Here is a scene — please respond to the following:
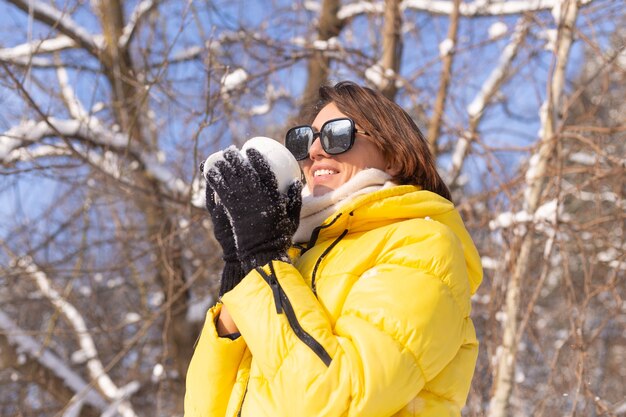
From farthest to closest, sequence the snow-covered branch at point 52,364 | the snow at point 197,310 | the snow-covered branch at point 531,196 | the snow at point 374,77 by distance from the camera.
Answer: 1. the snow at point 197,310
2. the snow-covered branch at point 52,364
3. the snow at point 374,77
4. the snow-covered branch at point 531,196

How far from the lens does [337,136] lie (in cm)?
155

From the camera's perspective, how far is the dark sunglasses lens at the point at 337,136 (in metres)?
1.54

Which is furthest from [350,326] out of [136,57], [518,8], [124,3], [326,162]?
[124,3]

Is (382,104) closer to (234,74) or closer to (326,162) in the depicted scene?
(326,162)

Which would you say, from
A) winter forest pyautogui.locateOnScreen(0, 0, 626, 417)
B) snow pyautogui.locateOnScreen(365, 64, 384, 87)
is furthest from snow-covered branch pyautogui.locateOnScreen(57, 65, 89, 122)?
snow pyautogui.locateOnScreen(365, 64, 384, 87)

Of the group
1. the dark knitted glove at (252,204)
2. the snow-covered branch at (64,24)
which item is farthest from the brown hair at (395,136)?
the snow-covered branch at (64,24)

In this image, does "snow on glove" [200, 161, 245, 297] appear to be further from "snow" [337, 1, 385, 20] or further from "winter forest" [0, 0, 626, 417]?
"snow" [337, 1, 385, 20]

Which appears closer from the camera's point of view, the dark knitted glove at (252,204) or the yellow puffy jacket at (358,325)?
the yellow puffy jacket at (358,325)

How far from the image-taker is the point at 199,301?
16.4ft

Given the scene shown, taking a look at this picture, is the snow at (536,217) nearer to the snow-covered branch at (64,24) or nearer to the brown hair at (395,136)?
the brown hair at (395,136)

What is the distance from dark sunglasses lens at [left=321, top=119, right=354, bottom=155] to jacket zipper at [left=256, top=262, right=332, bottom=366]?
1.28 ft

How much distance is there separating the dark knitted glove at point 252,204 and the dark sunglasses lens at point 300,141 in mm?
280

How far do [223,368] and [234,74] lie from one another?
6.91 ft

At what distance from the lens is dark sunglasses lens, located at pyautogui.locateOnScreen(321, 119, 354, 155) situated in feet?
5.05
